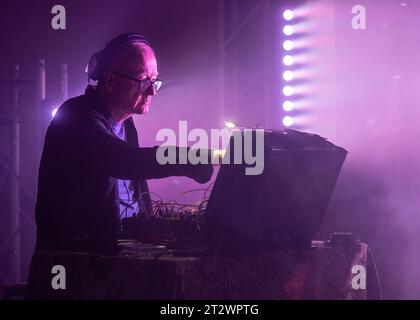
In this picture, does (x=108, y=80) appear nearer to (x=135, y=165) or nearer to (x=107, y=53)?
(x=107, y=53)

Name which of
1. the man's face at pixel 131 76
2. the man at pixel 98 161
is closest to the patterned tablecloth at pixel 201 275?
the man at pixel 98 161

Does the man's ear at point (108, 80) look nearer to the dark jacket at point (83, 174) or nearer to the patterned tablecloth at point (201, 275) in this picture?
the dark jacket at point (83, 174)

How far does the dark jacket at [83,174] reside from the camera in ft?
6.87

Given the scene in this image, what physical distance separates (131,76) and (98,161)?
72 cm

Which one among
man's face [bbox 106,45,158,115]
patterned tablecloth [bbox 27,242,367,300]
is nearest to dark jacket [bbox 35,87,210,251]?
patterned tablecloth [bbox 27,242,367,300]

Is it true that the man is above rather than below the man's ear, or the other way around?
below

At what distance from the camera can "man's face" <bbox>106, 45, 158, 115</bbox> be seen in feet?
9.09

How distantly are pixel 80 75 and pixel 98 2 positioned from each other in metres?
1.04

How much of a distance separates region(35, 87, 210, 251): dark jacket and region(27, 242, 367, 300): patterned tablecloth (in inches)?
4.9

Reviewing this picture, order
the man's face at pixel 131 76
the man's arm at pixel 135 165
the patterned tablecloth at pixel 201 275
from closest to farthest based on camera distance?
the patterned tablecloth at pixel 201 275 < the man's arm at pixel 135 165 < the man's face at pixel 131 76

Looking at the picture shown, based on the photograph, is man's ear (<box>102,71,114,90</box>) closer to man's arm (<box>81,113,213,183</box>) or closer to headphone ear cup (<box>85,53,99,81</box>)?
headphone ear cup (<box>85,53,99,81</box>)

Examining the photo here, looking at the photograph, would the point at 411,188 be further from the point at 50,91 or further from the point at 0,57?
the point at 0,57

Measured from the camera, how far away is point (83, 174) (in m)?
2.31

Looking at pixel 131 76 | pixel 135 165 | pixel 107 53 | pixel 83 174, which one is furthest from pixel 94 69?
pixel 135 165
